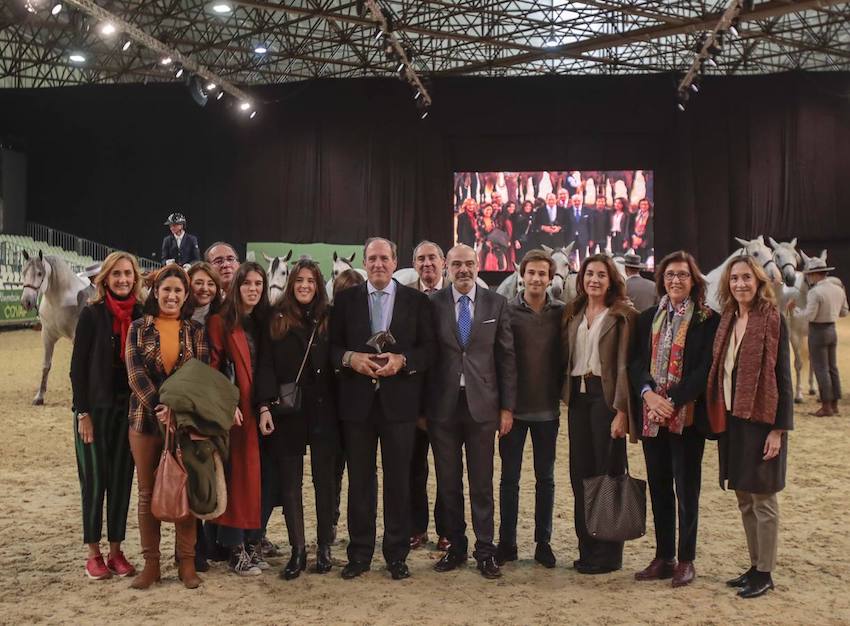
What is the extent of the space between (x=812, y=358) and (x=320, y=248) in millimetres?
14511

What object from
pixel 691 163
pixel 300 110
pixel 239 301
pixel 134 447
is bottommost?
pixel 134 447

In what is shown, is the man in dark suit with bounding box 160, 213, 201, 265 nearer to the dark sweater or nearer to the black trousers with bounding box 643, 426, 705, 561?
the dark sweater

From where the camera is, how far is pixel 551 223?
69.1 ft

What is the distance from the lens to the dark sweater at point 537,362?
399cm

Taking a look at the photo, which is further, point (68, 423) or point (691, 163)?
point (691, 163)

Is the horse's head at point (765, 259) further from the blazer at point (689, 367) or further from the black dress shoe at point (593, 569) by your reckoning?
the black dress shoe at point (593, 569)

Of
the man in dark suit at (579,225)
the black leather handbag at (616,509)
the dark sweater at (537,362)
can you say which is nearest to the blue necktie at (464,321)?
the dark sweater at (537,362)

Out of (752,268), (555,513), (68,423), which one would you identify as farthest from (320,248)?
(752,268)

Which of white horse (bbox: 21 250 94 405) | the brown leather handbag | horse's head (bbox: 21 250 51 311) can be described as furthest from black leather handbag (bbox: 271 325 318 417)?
horse's head (bbox: 21 250 51 311)

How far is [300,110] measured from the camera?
22594 mm

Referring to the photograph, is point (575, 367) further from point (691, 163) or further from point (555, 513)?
point (691, 163)

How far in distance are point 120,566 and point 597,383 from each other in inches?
96.8

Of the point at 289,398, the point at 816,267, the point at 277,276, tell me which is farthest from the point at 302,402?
the point at 816,267

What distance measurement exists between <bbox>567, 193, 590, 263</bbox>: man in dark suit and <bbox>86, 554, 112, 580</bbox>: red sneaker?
18.1m
